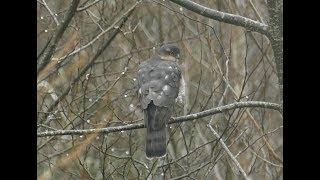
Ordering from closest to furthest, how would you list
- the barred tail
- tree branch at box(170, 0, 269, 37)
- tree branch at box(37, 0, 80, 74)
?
tree branch at box(170, 0, 269, 37), tree branch at box(37, 0, 80, 74), the barred tail

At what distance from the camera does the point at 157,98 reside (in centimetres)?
448

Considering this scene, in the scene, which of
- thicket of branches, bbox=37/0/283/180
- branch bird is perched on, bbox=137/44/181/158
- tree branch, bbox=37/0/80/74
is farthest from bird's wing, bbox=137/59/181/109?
tree branch, bbox=37/0/80/74

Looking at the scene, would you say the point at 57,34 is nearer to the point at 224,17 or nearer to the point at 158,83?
the point at 224,17

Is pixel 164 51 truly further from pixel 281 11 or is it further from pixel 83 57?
pixel 281 11

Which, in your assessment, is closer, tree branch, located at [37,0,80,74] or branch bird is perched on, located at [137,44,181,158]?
tree branch, located at [37,0,80,74]

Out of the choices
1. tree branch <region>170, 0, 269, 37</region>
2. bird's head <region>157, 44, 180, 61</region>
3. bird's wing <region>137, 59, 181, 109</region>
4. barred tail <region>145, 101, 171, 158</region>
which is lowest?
barred tail <region>145, 101, 171, 158</region>

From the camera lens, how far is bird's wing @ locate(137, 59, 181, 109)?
4496 millimetres

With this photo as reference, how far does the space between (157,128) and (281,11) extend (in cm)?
128

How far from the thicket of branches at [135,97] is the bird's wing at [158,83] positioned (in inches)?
9.8

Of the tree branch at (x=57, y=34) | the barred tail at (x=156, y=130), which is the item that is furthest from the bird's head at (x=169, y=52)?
the tree branch at (x=57, y=34)

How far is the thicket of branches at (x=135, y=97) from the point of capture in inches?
198

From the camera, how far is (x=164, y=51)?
5.25 meters

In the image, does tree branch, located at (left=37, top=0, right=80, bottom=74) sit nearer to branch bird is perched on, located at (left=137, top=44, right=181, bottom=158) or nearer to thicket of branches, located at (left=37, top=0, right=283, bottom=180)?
thicket of branches, located at (left=37, top=0, right=283, bottom=180)

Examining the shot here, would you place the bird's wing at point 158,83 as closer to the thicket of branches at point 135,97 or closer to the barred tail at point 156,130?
the barred tail at point 156,130
